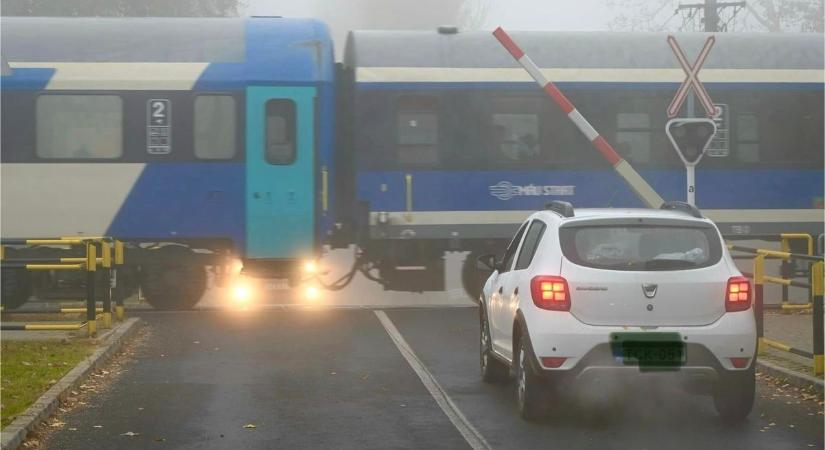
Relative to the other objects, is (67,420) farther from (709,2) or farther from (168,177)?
(709,2)

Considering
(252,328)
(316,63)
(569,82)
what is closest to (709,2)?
(569,82)

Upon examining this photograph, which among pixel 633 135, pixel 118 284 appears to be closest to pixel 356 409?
pixel 118 284

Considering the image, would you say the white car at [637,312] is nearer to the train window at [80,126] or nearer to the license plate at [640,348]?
the license plate at [640,348]

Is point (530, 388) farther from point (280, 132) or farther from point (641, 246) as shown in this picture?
point (280, 132)

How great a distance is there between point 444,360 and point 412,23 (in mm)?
71619

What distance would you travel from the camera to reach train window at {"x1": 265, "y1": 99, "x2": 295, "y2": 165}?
1989cm

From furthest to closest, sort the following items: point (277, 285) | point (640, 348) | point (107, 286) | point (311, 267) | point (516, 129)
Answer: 1. point (277, 285)
2. point (311, 267)
3. point (516, 129)
4. point (107, 286)
5. point (640, 348)

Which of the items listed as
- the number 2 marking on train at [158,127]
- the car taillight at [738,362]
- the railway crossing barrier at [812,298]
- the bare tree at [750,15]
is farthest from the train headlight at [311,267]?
the bare tree at [750,15]

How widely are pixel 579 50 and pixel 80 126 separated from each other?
7327 millimetres

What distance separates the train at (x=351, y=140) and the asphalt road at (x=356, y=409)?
429cm

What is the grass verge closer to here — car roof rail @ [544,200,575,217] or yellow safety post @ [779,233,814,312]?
car roof rail @ [544,200,575,217]

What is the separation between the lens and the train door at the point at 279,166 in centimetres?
1986

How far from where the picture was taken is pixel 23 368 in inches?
508

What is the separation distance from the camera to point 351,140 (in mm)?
20469
